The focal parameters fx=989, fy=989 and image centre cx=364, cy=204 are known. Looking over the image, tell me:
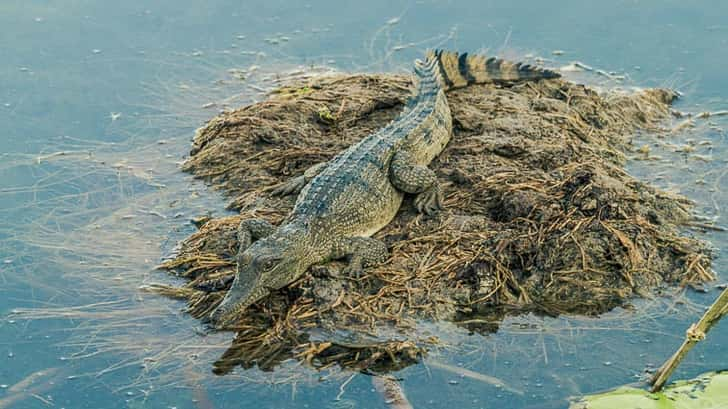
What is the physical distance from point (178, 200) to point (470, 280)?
2922 mm

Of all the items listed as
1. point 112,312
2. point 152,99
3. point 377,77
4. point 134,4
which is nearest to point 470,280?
point 112,312

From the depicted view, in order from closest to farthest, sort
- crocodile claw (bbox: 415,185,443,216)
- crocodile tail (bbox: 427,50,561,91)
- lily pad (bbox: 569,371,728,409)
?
1. lily pad (bbox: 569,371,728,409)
2. crocodile claw (bbox: 415,185,443,216)
3. crocodile tail (bbox: 427,50,561,91)

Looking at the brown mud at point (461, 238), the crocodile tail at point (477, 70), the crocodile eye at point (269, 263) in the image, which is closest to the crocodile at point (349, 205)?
the crocodile eye at point (269, 263)

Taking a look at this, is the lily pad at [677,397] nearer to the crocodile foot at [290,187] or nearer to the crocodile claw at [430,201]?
the crocodile claw at [430,201]

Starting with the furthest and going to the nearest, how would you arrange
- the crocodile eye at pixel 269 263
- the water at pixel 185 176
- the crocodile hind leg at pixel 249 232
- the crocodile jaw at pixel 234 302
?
the crocodile hind leg at pixel 249 232, the crocodile eye at pixel 269 263, the crocodile jaw at pixel 234 302, the water at pixel 185 176

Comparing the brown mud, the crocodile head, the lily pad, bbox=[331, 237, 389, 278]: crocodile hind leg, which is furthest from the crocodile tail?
the lily pad

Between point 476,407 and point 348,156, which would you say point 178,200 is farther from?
point 476,407

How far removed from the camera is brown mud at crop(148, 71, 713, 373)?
22.4 feet

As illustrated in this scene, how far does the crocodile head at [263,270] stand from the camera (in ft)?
22.2

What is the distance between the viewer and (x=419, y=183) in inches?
313

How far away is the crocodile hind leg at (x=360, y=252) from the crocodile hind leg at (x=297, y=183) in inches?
41.0

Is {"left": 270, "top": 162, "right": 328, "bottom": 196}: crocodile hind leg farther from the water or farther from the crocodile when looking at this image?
the water

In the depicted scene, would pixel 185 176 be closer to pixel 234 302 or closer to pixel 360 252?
pixel 360 252

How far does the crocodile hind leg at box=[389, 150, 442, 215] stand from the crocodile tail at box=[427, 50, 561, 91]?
75.5 inches
